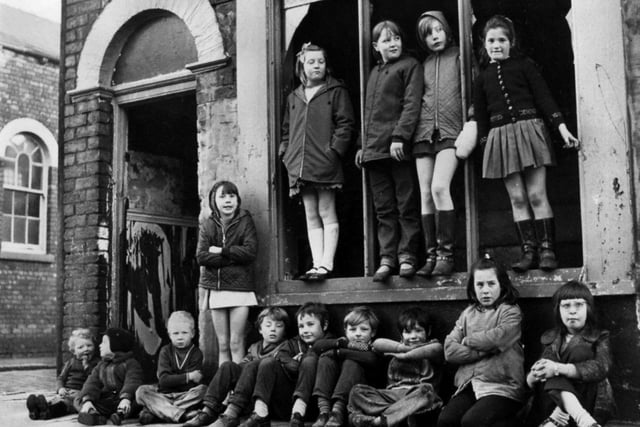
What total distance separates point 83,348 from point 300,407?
2422mm

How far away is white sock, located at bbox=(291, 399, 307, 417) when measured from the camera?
551 centimetres

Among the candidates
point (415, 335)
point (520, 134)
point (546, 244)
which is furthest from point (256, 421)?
point (520, 134)

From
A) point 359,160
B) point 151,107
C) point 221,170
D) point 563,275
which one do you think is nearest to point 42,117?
point 151,107

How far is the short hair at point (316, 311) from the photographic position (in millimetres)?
6148

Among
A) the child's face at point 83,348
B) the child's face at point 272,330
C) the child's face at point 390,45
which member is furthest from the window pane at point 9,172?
the child's face at point 390,45

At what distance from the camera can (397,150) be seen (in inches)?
236

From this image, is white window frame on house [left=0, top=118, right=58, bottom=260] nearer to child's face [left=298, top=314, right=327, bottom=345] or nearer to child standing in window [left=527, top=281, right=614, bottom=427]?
child's face [left=298, top=314, right=327, bottom=345]

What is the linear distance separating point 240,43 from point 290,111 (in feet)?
2.86

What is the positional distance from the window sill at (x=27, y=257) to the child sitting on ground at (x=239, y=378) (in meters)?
11.0

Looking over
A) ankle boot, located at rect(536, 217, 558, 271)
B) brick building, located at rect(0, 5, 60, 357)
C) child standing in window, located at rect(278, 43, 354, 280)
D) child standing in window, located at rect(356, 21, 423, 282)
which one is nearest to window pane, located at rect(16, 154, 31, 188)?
brick building, located at rect(0, 5, 60, 357)

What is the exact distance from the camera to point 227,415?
5.66 meters

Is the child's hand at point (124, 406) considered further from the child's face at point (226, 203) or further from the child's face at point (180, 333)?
the child's face at point (226, 203)

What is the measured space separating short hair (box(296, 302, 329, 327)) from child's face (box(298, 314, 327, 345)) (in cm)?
2

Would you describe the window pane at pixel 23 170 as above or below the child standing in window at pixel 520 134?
above
